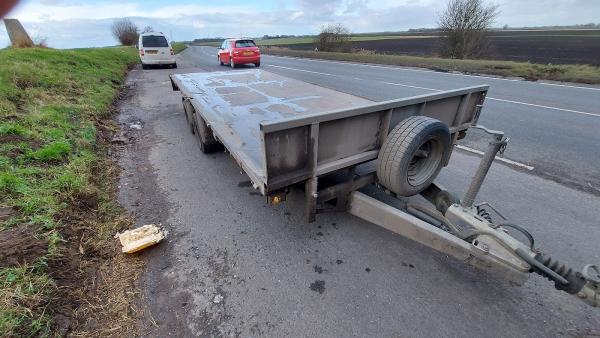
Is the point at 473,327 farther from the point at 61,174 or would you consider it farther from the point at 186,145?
the point at 186,145

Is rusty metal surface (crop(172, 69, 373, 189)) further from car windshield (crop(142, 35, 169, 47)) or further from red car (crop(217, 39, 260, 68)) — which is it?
car windshield (crop(142, 35, 169, 47))

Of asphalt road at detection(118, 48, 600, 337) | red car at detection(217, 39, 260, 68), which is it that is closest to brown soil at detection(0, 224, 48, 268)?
asphalt road at detection(118, 48, 600, 337)

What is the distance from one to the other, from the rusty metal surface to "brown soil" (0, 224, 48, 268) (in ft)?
6.00

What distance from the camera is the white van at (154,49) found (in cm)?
1617

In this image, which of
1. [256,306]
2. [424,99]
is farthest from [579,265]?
Answer: [256,306]

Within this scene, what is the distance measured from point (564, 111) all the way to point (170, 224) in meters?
8.89

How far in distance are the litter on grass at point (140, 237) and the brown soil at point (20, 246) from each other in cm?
60

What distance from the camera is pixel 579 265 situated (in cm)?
253

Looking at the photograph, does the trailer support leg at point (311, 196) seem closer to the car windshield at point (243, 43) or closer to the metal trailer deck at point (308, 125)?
the metal trailer deck at point (308, 125)

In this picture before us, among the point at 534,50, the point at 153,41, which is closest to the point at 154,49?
the point at 153,41

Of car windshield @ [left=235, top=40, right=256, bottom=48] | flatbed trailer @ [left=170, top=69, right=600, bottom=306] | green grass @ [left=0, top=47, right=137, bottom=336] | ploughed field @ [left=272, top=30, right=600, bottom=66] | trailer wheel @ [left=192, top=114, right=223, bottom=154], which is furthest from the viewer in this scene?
ploughed field @ [left=272, top=30, right=600, bottom=66]

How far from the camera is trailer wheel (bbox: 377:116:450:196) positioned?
7.62 feet

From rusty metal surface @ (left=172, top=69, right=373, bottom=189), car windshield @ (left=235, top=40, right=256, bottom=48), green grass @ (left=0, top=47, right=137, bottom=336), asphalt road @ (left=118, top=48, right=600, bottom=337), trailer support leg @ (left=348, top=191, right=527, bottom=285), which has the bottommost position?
asphalt road @ (left=118, top=48, right=600, bottom=337)

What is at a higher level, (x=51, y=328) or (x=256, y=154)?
(x=256, y=154)
